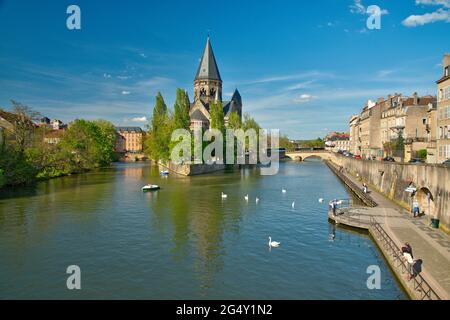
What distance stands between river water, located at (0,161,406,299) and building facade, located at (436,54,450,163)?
49.7 feet

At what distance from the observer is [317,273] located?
21.4 metres

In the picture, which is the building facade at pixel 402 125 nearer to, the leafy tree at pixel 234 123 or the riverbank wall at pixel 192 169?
the leafy tree at pixel 234 123

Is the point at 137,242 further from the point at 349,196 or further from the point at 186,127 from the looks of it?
the point at 186,127

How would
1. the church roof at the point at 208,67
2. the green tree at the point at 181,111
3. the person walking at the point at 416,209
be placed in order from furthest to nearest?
the church roof at the point at 208,67 < the green tree at the point at 181,111 < the person walking at the point at 416,209

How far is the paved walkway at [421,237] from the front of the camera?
1769 cm

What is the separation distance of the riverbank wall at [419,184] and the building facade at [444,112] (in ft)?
19.2

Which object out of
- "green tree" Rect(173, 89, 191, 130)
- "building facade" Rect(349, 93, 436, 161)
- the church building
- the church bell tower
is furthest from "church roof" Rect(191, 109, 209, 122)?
"building facade" Rect(349, 93, 436, 161)

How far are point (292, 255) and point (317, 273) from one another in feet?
11.1

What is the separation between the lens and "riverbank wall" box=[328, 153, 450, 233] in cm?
2726

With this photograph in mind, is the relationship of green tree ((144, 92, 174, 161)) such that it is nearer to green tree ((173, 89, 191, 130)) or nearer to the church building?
green tree ((173, 89, 191, 130))

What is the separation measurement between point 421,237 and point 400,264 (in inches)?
232

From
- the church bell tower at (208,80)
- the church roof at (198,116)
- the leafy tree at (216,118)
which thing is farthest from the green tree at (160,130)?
the church bell tower at (208,80)

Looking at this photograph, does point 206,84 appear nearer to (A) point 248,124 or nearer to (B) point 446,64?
(A) point 248,124
